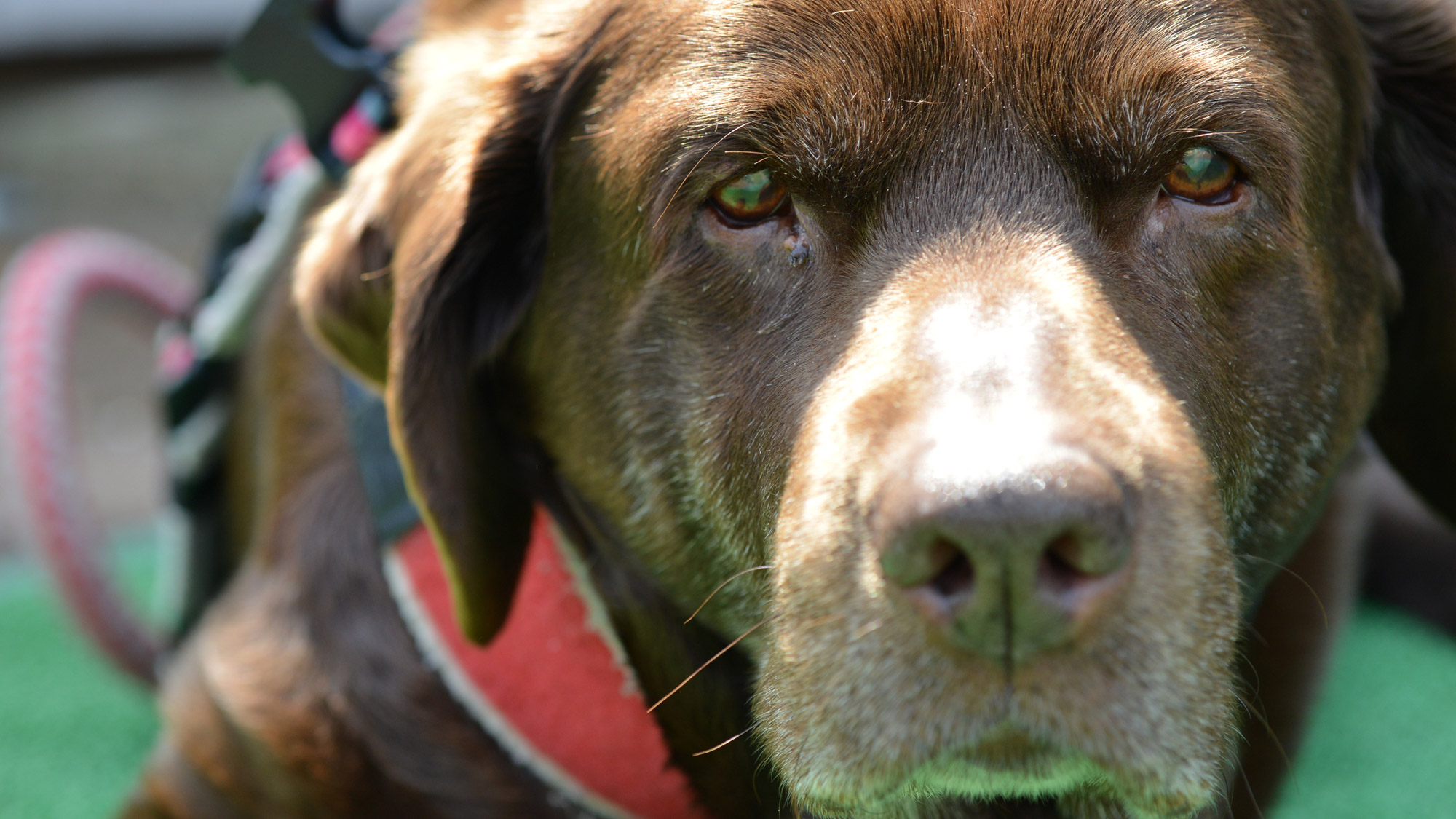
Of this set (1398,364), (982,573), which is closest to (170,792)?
(982,573)

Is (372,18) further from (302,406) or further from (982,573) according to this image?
(982,573)

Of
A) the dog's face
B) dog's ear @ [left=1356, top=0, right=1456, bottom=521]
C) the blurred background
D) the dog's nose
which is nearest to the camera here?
the dog's nose

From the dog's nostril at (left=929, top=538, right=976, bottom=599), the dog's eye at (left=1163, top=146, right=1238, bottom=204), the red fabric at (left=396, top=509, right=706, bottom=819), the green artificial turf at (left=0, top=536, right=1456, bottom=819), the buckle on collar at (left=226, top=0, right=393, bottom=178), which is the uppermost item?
the buckle on collar at (left=226, top=0, right=393, bottom=178)

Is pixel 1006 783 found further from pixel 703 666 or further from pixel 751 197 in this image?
pixel 751 197

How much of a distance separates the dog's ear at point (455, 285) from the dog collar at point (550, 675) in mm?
126

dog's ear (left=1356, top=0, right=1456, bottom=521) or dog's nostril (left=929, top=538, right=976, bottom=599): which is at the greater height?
dog's nostril (left=929, top=538, right=976, bottom=599)

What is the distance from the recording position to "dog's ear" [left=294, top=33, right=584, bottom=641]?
210 cm

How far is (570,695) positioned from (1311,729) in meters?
1.78

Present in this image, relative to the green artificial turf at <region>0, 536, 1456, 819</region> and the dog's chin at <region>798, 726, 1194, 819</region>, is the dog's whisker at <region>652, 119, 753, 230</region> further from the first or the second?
the green artificial turf at <region>0, 536, 1456, 819</region>

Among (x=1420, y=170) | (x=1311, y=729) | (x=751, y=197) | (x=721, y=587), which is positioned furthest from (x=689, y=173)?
(x=1311, y=729)

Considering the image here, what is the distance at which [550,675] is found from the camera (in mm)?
2275

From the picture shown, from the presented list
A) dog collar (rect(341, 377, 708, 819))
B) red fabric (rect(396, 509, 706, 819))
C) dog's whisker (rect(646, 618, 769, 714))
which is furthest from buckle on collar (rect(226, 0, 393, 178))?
dog's whisker (rect(646, 618, 769, 714))

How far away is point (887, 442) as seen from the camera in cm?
158

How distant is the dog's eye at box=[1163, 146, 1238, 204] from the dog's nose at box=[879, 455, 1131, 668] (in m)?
0.54
